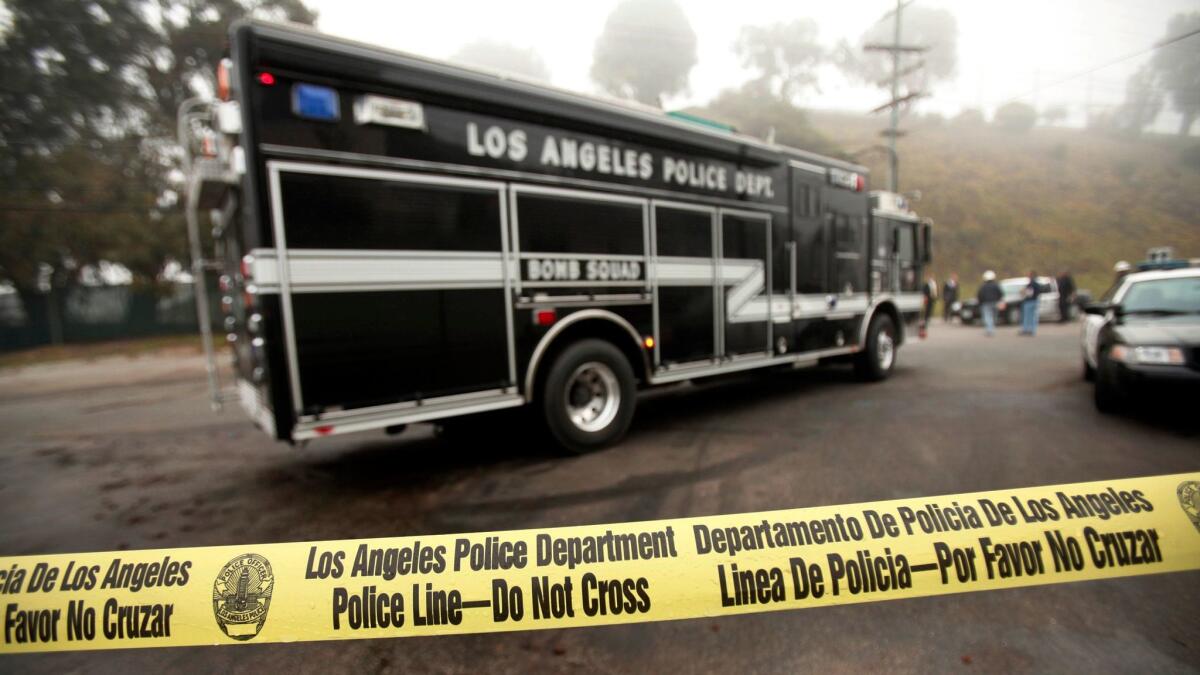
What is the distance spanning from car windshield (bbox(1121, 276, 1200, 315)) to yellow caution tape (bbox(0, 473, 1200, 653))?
4.76 m

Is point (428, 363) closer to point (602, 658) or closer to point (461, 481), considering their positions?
point (461, 481)

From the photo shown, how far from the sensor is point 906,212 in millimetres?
8422

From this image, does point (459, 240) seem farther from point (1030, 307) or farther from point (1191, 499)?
point (1030, 307)

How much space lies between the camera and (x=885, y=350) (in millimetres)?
7934

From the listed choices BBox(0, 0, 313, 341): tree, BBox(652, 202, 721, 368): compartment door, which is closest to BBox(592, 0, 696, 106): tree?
BBox(652, 202, 721, 368): compartment door

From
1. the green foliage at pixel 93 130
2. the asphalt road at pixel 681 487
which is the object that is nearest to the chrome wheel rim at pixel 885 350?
the asphalt road at pixel 681 487

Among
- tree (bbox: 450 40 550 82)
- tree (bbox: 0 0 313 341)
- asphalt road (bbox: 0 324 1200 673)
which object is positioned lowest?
asphalt road (bbox: 0 324 1200 673)

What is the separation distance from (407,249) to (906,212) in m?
7.73

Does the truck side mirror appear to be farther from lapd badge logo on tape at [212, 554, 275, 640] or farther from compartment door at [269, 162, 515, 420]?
lapd badge logo on tape at [212, 554, 275, 640]

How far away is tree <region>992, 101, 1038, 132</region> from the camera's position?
50.0 meters

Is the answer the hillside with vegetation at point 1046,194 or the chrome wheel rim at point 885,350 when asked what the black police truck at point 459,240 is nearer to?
the chrome wheel rim at point 885,350

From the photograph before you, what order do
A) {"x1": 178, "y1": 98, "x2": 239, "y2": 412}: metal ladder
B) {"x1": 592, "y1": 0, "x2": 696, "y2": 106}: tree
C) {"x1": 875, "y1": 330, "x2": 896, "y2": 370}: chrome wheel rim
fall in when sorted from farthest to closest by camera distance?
{"x1": 592, "y1": 0, "x2": 696, "y2": 106}: tree → {"x1": 875, "y1": 330, "x2": 896, "y2": 370}: chrome wheel rim → {"x1": 178, "y1": 98, "x2": 239, "y2": 412}: metal ladder

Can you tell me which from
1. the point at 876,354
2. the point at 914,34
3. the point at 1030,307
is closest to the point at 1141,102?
the point at 876,354

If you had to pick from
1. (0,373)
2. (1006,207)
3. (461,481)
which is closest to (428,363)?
(461,481)
